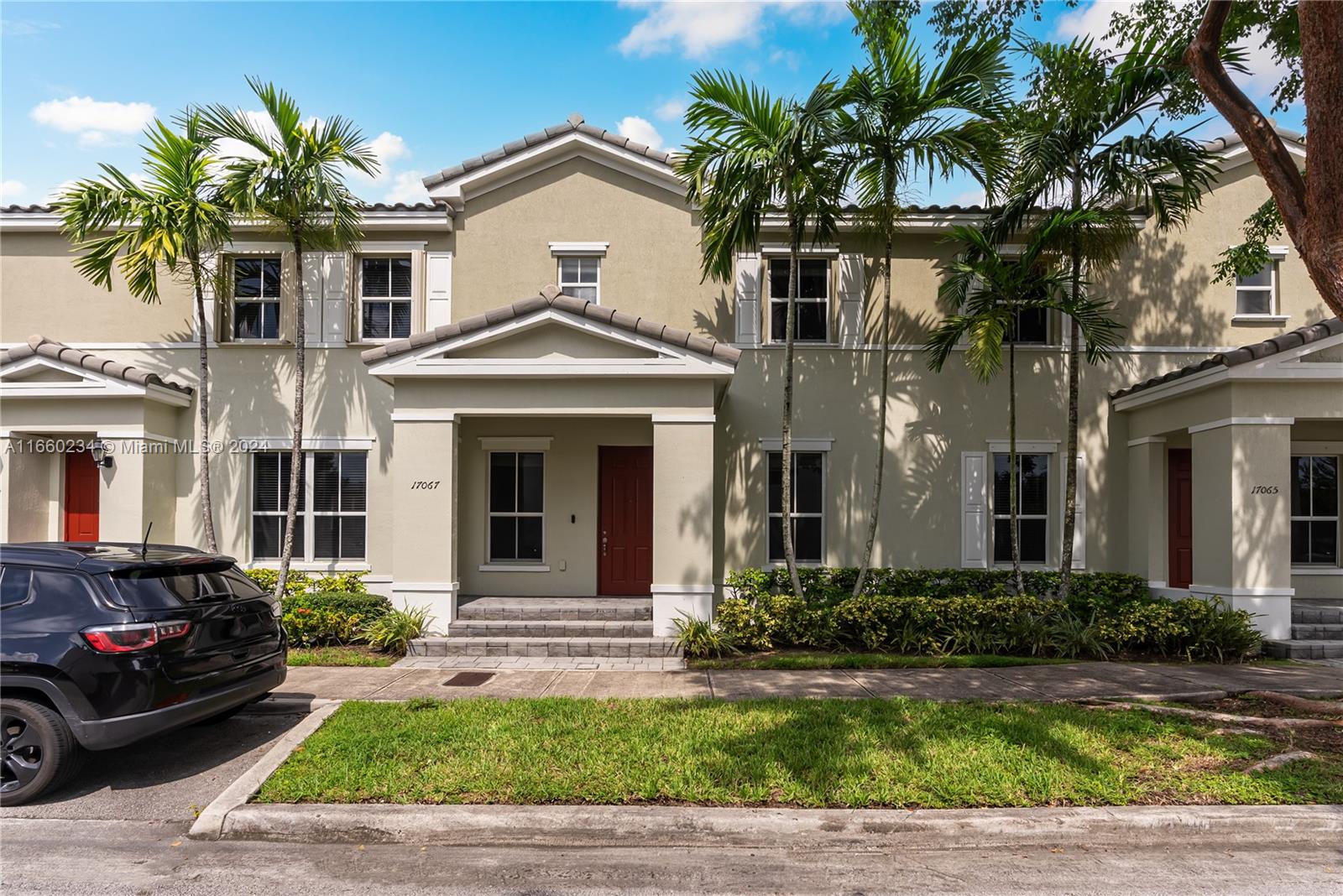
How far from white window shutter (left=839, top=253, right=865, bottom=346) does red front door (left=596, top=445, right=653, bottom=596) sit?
3726mm

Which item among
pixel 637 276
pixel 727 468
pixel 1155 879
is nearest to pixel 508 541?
pixel 727 468

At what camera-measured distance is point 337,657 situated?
9484mm

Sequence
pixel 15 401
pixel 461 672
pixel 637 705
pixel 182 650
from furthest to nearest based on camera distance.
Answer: pixel 15 401, pixel 461 672, pixel 637 705, pixel 182 650

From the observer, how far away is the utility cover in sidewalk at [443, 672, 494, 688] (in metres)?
8.33

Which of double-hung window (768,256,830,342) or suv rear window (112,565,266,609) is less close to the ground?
double-hung window (768,256,830,342)

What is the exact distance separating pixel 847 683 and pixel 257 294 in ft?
36.0

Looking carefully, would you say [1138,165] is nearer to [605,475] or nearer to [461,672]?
[605,475]

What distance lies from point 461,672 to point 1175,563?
1123 centimetres

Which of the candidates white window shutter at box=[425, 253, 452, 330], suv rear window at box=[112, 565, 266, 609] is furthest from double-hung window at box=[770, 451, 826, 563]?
suv rear window at box=[112, 565, 266, 609]

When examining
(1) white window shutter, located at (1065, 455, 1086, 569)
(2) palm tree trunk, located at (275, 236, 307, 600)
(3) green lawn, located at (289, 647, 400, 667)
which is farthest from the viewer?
(1) white window shutter, located at (1065, 455, 1086, 569)

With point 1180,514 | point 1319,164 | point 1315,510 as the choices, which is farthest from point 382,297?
point 1315,510

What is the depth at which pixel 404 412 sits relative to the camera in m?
10.3

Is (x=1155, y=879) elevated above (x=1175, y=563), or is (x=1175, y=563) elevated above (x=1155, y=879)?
(x=1175, y=563)

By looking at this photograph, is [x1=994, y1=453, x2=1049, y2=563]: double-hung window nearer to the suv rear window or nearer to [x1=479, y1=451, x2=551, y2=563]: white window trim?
[x1=479, y1=451, x2=551, y2=563]: white window trim
